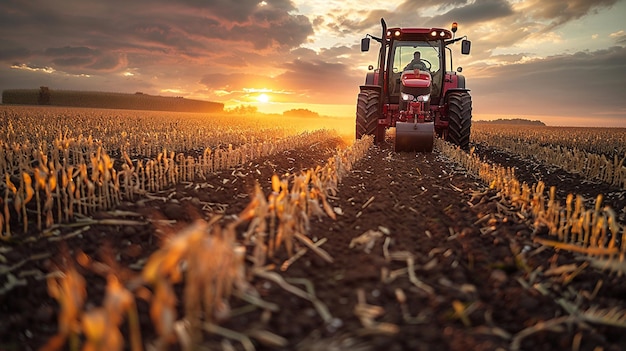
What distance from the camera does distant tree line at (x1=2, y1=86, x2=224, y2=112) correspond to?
5141 centimetres

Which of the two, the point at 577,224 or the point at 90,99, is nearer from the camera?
the point at 577,224

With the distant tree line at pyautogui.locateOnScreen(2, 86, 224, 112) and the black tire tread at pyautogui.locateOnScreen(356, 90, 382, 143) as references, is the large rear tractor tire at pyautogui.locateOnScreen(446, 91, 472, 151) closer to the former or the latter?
the black tire tread at pyautogui.locateOnScreen(356, 90, 382, 143)

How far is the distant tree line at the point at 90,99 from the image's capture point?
51.4 metres

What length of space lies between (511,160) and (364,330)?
1045 cm

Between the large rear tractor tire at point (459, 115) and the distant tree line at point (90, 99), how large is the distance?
4843 centimetres

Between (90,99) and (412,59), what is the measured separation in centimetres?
5018

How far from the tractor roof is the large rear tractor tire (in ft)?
5.66

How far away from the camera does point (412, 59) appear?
12602 mm

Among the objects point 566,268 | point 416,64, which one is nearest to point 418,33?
point 416,64

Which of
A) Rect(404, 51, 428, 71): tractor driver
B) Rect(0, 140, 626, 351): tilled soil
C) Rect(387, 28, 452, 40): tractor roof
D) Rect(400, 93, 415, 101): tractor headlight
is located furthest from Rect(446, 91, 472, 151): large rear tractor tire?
Rect(0, 140, 626, 351): tilled soil

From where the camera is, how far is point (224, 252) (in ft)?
7.59

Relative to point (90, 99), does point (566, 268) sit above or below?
below

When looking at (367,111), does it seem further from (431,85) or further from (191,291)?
(191,291)

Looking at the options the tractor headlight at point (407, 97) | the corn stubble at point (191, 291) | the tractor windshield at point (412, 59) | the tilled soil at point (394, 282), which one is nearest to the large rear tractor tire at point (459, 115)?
the tractor windshield at point (412, 59)
